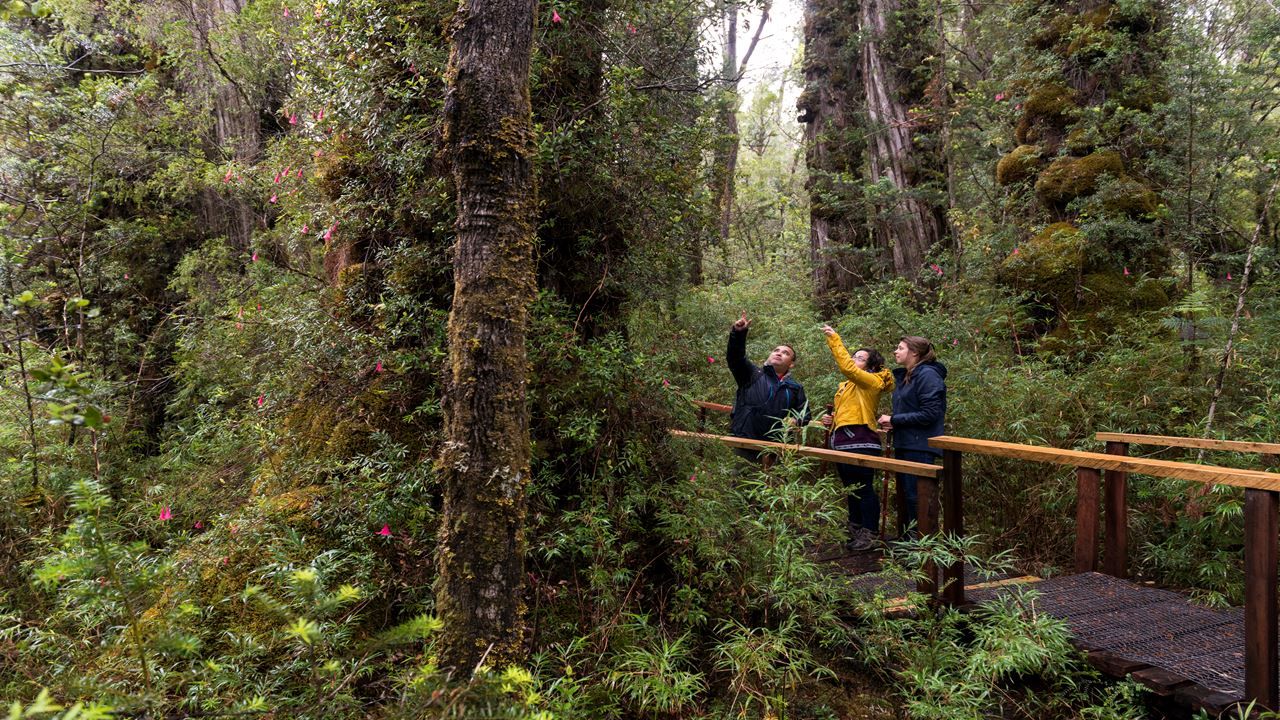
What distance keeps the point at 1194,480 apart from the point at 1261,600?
3.85ft

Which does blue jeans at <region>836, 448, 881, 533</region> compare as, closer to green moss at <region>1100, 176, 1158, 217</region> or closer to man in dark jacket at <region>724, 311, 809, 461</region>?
man in dark jacket at <region>724, 311, 809, 461</region>

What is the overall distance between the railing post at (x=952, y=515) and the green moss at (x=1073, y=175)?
530 cm

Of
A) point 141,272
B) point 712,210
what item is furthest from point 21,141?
point 712,210

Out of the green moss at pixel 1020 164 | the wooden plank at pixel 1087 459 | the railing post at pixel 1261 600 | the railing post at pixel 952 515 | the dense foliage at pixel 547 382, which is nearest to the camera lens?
the railing post at pixel 1261 600

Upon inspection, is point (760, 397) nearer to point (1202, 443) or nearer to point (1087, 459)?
point (1087, 459)

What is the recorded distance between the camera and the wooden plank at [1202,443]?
4469mm

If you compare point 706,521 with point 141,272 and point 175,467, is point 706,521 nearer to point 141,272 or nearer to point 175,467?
point 175,467

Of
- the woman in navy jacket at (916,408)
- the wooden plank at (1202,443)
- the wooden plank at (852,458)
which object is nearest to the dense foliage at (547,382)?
the wooden plank at (852,458)

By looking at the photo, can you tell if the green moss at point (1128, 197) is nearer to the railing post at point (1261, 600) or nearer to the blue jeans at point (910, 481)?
the blue jeans at point (910, 481)

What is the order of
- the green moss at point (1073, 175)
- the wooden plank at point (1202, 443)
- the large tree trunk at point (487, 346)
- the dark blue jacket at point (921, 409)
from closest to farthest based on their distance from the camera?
the large tree trunk at point (487, 346)
the wooden plank at point (1202, 443)
the dark blue jacket at point (921, 409)
the green moss at point (1073, 175)

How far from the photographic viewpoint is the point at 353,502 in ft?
12.4

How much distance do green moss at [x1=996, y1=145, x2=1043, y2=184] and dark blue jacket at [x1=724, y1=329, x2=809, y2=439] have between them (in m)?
5.13

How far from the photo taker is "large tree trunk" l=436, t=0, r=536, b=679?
2836 mm

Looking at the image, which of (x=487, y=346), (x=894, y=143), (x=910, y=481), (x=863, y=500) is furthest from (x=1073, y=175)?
(x=487, y=346)
